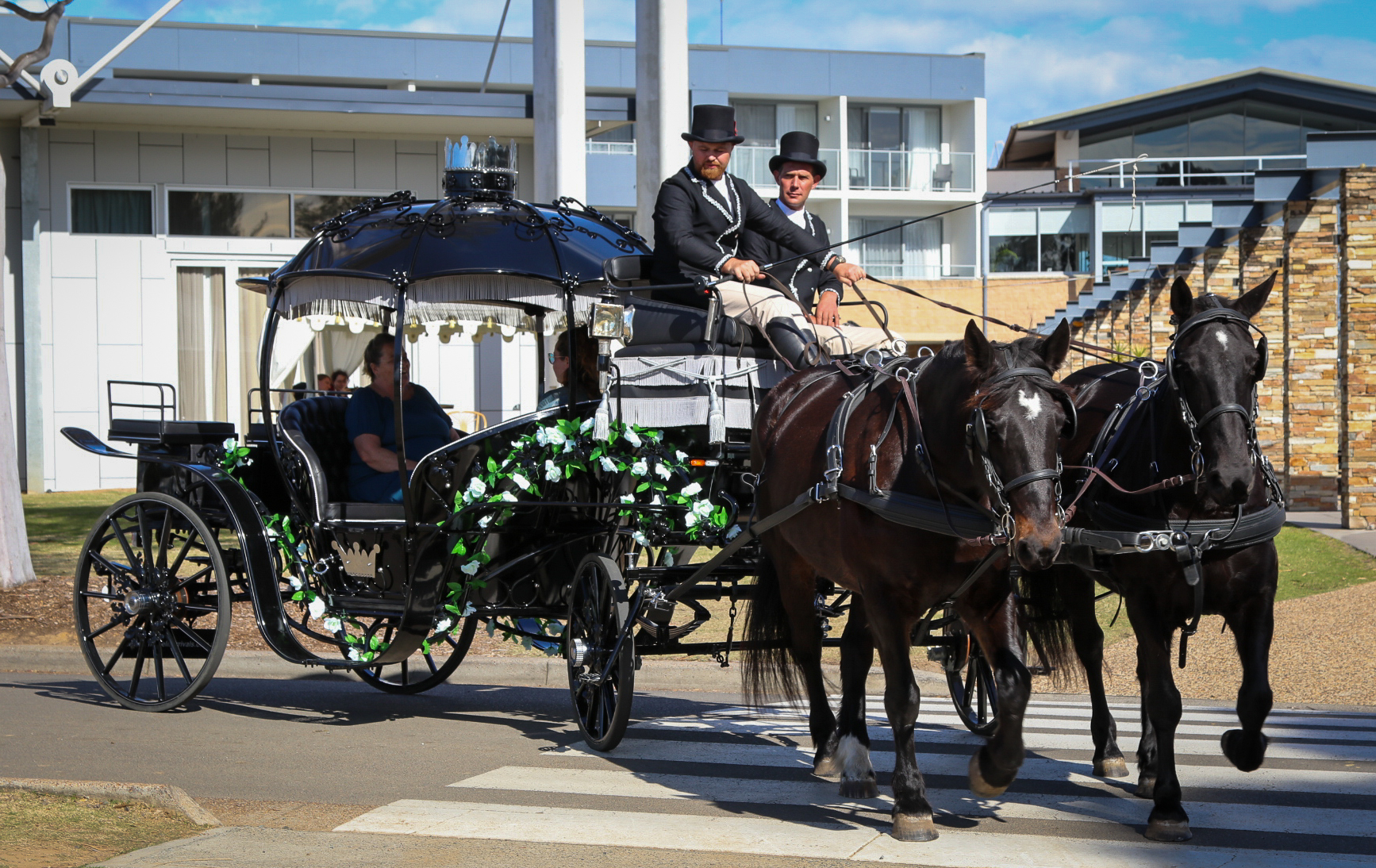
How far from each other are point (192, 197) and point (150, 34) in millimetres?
5467

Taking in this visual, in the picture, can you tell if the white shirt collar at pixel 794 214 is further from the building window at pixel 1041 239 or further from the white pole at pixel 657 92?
the building window at pixel 1041 239

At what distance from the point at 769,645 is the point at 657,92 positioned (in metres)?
7.58

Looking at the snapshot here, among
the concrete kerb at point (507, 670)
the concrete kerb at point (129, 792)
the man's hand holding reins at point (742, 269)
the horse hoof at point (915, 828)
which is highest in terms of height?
the man's hand holding reins at point (742, 269)

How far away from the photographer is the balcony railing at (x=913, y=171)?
43.7 m

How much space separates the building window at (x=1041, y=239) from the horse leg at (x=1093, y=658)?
37.6 meters

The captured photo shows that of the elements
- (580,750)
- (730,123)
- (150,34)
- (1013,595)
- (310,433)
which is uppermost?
(150,34)

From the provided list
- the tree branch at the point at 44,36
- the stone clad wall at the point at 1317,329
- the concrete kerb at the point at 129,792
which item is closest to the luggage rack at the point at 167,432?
the concrete kerb at the point at 129,792

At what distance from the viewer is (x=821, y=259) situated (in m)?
7.55

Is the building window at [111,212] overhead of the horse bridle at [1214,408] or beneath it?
overhead

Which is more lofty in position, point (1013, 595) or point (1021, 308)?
point (1021, 308)

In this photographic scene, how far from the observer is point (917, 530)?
5422mm

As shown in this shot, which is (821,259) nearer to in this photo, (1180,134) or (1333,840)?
(1333,840)

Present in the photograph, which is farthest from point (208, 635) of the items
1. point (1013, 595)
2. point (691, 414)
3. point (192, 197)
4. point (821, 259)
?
point (192, 197)

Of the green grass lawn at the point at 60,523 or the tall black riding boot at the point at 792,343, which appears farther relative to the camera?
the green grass lawn at the point at 60,523
